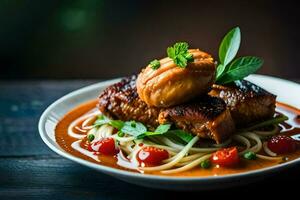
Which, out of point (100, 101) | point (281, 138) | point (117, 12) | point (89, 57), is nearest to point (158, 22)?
point (117, 12)

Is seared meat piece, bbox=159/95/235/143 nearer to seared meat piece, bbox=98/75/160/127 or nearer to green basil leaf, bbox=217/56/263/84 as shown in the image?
seared meat piece, bbox=98/75/160/127

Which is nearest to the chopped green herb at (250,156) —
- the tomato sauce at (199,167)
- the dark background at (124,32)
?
the tomato sauce at (199,167)

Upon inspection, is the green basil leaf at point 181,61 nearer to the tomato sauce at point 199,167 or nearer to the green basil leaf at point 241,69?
the green basil leaf at point 241,69

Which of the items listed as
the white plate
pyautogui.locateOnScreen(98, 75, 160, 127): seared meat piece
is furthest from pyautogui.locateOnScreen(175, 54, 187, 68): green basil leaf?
the white plate

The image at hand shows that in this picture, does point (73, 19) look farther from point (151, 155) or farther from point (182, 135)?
point (151, 155)

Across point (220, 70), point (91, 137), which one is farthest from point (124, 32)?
point (91, 137)

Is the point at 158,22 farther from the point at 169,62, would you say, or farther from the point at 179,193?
the point at 179,193
